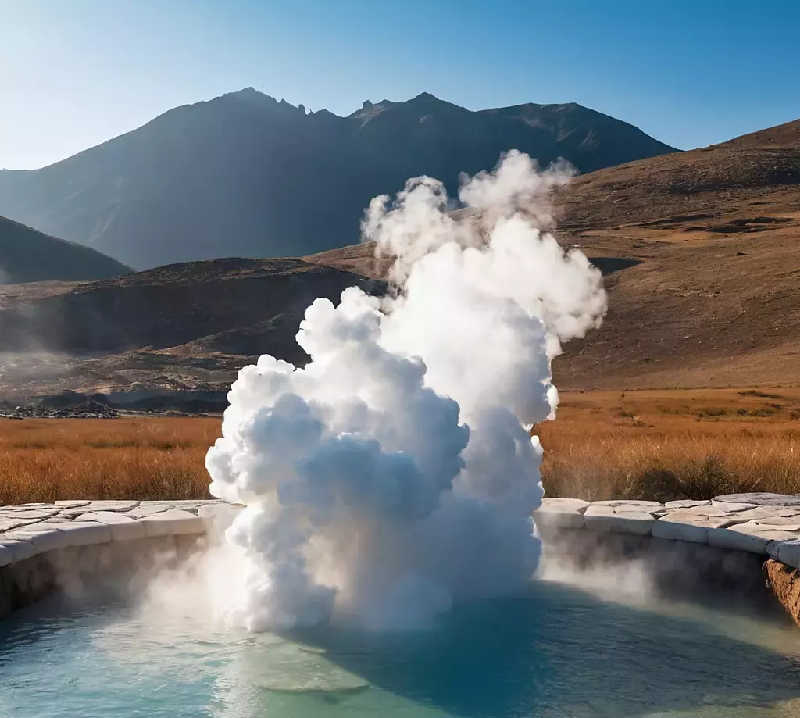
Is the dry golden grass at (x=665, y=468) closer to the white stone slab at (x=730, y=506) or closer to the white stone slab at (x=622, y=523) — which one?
the white stone slab at (x=730, y=506)

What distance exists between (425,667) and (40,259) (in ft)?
409

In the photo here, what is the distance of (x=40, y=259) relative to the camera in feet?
401

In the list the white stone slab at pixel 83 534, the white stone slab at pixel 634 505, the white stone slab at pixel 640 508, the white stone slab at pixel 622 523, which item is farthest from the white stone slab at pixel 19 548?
the white stone slab at pixel 634 505

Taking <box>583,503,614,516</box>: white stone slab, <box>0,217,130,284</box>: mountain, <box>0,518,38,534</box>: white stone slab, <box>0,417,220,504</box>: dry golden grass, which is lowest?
<box>583,503,614,516</box>: white stone slab

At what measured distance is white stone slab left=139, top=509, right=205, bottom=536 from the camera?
31.5 feet

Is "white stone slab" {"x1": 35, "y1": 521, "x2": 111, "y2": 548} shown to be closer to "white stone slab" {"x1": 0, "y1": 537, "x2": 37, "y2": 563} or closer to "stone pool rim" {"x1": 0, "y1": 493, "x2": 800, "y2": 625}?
"stone pool rim" {"x1": 0, "y1": 493, "x2": 800, "y2": 625}

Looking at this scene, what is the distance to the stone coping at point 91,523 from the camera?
884 cm

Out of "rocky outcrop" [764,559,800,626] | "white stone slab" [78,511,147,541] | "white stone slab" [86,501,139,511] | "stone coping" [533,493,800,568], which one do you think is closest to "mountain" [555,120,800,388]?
"stone coping" [533,493,800,568]

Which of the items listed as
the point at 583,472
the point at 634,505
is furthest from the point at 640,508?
the point at 583,472

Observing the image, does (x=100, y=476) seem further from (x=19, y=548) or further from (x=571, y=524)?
(x=571, y=524)

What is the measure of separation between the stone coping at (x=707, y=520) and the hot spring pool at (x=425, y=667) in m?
0.84

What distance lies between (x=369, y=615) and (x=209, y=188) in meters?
198

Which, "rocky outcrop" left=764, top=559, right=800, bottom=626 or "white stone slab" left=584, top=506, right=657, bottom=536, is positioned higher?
"white stone slab" left=584, top=506, right=657, bottom=536

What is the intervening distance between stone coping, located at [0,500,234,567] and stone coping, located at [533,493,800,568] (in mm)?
3556
